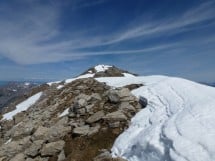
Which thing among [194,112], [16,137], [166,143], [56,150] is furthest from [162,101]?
[16,137]

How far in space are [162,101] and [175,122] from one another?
5.91 metres

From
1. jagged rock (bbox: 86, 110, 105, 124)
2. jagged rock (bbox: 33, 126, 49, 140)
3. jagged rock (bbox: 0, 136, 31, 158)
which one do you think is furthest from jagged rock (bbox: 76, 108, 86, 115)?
jagged rock (bbox: 0, 136, 31, 158)

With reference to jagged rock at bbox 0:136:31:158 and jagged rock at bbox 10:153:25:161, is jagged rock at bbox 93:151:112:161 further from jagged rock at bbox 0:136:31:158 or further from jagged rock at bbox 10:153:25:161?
jagged rock at bbox 0:136:31:158

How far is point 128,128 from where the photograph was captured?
23359 mm

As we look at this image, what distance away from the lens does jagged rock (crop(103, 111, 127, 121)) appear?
81.0 ft

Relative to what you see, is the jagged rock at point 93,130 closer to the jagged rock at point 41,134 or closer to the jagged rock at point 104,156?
the jagged rock at point 104,156

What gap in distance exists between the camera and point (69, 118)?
94.5 ft

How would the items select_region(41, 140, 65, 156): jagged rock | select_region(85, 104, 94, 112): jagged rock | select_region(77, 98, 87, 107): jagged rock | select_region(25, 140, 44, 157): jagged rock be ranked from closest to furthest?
1. select_region(41, 140, 65, 156): jagged rock
2. select_region(25, 140, 44, 157): jagged rock
3. select_region(85, 104, 94, 112): jagged rock
4. select_region(77, 98, 87, 107): jagged rock

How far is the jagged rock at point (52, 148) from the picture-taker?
942 inches

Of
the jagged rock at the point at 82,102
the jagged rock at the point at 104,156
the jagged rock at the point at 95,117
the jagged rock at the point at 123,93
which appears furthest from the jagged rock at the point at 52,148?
the jagged rock at the point at 123,93

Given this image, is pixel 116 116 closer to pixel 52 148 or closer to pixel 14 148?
pixel 52 148

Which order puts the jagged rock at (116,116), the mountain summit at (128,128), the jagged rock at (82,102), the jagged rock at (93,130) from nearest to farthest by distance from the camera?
the mountain summit at (128,128), the jagged rock at (93,130), the jagged rock at (116,116), the jagged rock at (82,102)

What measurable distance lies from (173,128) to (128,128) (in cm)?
625

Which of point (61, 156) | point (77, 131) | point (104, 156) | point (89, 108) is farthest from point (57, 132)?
point (104, 156)
